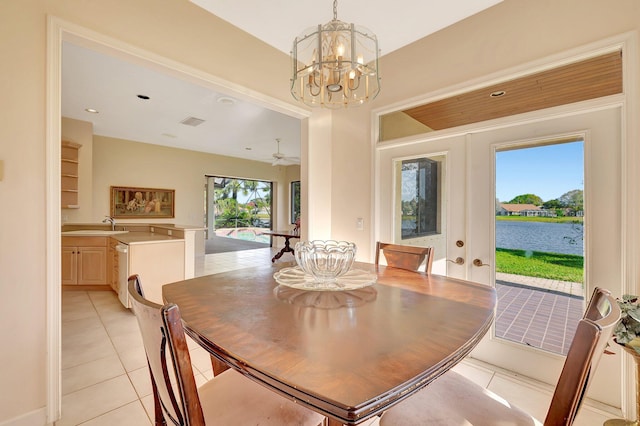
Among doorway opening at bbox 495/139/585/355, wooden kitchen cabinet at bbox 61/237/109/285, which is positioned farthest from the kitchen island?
doorway opening at bbox 495/139/585/355

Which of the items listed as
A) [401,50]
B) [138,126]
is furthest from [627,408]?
[138,126]

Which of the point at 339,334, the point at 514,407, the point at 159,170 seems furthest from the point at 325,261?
the point at 159,170

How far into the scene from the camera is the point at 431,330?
35.6 inches

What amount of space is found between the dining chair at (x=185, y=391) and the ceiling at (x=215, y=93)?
7.91ft

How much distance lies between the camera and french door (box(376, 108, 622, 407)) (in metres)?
1.74

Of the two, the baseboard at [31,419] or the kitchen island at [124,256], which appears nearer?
the baseboard at [31,419]

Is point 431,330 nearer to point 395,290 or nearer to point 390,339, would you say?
point 390,339

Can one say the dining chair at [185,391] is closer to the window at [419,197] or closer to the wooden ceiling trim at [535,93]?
the window at [419,197]

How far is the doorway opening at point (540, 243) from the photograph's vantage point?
1872 mm

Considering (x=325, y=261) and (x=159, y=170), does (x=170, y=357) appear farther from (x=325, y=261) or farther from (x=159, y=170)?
(x=159, y=170)

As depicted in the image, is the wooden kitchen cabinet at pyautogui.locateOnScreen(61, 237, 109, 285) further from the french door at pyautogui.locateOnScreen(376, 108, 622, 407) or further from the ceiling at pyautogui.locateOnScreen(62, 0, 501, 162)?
the french door at pyautogui.locateOnScreen(376, 108, 622, 407)

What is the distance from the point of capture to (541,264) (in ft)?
6.56

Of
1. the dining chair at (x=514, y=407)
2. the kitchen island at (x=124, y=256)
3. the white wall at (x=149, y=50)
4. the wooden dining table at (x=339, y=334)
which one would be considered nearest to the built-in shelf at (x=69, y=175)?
the kitchen island at (x=124, y=256)

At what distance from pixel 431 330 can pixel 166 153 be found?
24.3 feet
